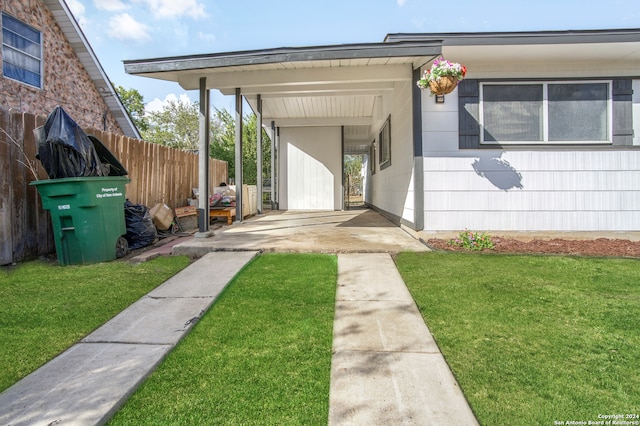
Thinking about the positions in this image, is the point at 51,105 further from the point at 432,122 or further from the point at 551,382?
the point at 551,382

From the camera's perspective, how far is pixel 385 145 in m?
9.30

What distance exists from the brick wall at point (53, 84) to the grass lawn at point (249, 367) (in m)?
7.97

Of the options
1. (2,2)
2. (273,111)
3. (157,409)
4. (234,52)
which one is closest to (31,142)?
(234,52)

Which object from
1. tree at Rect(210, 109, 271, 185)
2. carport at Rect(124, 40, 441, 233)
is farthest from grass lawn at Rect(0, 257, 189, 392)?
tree at Rect(210, 109, 271, 185)

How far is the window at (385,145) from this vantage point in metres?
8.59

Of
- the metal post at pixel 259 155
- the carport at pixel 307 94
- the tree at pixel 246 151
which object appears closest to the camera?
the carport at pixel 307 94

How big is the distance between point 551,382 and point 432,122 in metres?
4.60

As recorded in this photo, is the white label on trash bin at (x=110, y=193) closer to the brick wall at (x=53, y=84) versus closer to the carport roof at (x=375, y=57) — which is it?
the carport roof at (x=375, y=57)

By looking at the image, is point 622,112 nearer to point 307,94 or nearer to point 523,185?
point 523,185

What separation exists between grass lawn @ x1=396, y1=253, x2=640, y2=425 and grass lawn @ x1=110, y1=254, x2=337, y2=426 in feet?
2.44

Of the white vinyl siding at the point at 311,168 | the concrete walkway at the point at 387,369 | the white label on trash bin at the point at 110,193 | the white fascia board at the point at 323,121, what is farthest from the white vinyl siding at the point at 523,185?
the white vinyl siding at the point at 311,168

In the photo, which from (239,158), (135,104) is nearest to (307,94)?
(239,158)

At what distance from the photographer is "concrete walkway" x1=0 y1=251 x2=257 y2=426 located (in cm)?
155

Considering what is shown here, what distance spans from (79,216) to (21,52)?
20.8ft
